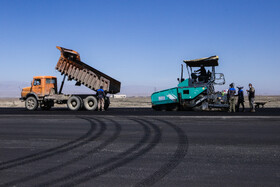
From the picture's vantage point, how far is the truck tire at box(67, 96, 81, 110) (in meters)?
17.7

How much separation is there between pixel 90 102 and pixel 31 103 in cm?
456

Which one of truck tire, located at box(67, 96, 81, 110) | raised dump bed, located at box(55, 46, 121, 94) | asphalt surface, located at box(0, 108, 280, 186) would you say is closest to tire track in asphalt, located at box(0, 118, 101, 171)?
asphalt surface, located at box(0, 108, 280, 186)

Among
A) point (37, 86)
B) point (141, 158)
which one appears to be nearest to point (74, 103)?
point (37, 86)

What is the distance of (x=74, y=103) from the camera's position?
1791 centimetres

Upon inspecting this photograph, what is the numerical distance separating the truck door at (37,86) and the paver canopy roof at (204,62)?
1073cm

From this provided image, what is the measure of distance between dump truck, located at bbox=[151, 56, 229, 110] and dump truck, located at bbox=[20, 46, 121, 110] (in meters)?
4.70

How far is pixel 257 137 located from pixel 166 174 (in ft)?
13.5

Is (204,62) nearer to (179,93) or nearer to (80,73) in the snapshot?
(179,93)

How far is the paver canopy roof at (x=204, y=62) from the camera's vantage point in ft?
48.0

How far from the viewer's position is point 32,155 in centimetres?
524

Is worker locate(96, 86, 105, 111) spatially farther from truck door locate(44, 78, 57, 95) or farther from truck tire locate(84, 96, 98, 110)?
truck door locate(44, 78, 57, 95)

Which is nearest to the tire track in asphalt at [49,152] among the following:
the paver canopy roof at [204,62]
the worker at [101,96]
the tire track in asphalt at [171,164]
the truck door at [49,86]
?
the tire track in asphalt at [171,164]

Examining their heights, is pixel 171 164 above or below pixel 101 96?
below

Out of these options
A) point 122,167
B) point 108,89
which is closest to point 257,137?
point 122,167
